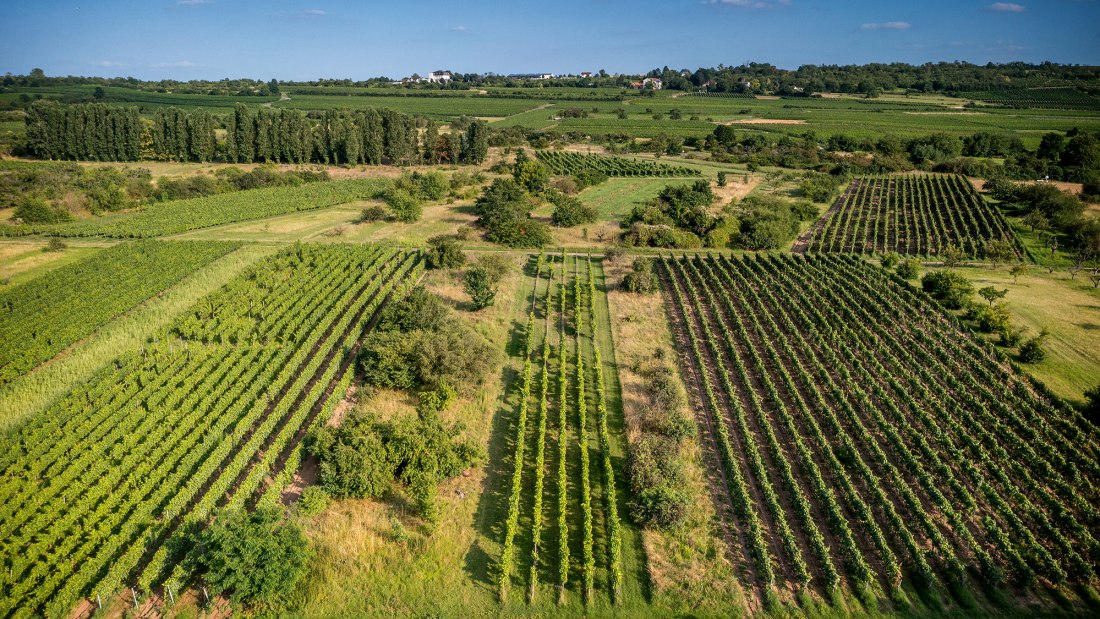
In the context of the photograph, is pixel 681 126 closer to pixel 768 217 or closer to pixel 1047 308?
pixel 768 217

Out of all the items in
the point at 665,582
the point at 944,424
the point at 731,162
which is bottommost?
the point at 665,582

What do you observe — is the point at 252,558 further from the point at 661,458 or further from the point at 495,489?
the point at 661,458

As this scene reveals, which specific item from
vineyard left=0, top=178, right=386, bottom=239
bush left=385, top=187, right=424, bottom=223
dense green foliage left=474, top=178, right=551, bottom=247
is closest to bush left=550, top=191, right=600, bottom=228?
dense green foliage left=474, top=178, right=551, bottom=247

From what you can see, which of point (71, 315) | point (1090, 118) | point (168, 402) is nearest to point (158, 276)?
point (71, 315)

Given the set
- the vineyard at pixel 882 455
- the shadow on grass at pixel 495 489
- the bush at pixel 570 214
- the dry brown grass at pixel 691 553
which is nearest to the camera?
the dry brown grass at pixel 691 553

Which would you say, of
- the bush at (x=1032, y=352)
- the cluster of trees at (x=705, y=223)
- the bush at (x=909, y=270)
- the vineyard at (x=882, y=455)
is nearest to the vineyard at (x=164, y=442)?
the vineyard at (x=882, y=455)

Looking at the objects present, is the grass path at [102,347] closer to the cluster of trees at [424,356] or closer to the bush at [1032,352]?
the cluster of trees at [424,356]

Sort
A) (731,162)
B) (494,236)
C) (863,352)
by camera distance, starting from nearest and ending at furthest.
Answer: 1. (863,352)
2. (494,236)
3. (731,162)
